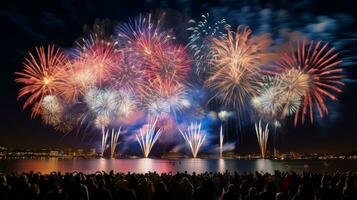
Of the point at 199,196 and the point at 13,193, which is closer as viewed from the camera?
the point at 199,196

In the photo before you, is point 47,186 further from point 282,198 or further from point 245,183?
point 282,198

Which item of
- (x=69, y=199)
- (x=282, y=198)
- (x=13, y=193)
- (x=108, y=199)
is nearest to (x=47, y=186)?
(x=13, y=193)

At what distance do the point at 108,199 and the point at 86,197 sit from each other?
4.47 ft

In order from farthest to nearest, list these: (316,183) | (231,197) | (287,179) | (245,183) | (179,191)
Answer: (316,183)
(287,179)
(245,183)
(179,191)
(231,197)

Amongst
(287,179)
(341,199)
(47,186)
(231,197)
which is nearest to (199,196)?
(231,197)

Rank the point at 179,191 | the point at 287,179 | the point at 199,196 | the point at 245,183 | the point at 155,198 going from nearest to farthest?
the point at 199,196 < the point at 155,198 < the point at 179,191 < the point at 245,183 < the point at 287,179

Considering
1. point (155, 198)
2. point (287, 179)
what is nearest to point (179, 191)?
point (155, 198)

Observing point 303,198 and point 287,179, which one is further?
point 287,179

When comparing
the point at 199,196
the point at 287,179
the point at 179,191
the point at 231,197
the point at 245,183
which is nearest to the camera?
the point at 231,197

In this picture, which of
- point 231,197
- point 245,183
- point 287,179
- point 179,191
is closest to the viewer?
point 231,197

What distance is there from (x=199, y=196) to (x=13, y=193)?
606 centimetres

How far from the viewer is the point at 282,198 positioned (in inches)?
371

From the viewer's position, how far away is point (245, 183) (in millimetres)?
16594

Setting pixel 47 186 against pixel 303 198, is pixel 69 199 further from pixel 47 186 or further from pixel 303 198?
pixel 303 198
